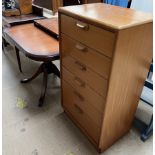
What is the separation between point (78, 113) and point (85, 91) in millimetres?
322

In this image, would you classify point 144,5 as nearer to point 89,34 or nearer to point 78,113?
point 89,34

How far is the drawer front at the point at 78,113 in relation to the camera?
4.28 ft

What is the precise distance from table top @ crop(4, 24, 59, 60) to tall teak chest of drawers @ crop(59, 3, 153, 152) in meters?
0.29

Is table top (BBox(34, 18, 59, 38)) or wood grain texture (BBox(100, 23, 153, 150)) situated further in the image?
table top (BBox(34, 18, 59, 38))

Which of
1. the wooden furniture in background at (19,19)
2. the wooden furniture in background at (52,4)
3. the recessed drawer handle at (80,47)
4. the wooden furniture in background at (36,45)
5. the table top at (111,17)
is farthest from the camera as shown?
the wooden furniture in background at (52,4)

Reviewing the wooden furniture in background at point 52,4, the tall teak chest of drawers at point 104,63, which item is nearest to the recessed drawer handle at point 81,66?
the tall teak chest of drawers at point 104,63

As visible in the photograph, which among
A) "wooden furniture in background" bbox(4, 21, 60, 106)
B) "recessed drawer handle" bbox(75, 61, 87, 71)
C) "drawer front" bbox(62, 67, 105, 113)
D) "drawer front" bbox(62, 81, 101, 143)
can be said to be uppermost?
"recessed drawer handle" bbox(75, 61, 87, 71)

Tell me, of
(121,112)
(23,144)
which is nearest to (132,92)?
(121,112)

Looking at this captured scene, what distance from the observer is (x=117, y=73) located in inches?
37.6

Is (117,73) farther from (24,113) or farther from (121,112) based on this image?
(24,113)

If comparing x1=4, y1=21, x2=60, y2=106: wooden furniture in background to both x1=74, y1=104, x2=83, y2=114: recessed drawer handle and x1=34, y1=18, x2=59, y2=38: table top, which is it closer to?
x1=34, y1=18, x2=59, y2=38: table top

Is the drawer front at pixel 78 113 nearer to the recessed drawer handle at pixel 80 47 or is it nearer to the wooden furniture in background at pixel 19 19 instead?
the recessed drawer handle at pixel 80 47

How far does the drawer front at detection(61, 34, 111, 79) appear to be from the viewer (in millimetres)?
942

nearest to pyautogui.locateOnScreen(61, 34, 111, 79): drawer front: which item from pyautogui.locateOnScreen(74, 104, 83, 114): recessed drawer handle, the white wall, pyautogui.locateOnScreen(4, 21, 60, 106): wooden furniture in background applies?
pyautogui.locateOnScreen(4, 21, 60, 106): wooden furniture in background
